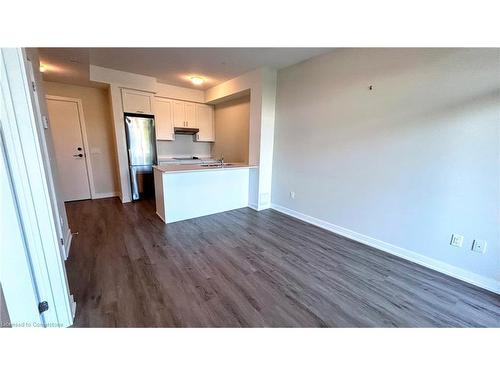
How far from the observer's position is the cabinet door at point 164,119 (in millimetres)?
4551

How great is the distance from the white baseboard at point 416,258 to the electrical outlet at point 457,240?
23 centimetres

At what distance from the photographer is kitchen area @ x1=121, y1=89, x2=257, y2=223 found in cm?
323

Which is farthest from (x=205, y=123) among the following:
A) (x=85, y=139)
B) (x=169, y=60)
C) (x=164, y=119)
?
(x=85, y=139)

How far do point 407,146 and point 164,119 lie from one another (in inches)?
182

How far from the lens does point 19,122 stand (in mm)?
1045

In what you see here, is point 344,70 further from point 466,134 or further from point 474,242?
point 474,242

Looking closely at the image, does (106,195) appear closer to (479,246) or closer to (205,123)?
(205,123)

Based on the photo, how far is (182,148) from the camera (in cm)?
543

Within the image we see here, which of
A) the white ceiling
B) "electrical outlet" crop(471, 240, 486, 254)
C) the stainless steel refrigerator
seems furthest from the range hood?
"electrical outlet" crop(471, 240, 486, 254)

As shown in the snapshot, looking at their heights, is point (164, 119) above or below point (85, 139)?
above

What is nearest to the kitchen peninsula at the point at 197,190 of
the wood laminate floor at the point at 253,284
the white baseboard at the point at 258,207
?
the white baseboard at the point at 258,207

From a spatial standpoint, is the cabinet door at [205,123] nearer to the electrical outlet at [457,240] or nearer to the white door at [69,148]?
the white door at [69,148]

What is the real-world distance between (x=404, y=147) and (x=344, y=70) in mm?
1292
